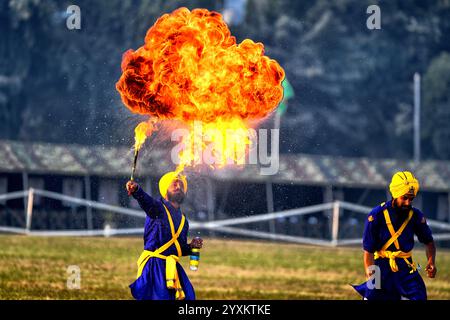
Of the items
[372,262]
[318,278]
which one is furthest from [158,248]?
[318,278]

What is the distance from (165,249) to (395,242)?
2.53 metres

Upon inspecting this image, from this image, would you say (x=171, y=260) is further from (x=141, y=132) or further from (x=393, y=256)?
(x=393, y=256)

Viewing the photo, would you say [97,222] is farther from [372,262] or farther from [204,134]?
[372,262]

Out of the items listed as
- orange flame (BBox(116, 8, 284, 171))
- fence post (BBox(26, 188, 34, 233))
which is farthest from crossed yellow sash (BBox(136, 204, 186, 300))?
fence post (BBox(26, 188, 34, 233))

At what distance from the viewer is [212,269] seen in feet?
81.7

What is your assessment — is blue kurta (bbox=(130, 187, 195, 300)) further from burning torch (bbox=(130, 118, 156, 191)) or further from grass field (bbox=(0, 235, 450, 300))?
grass field (bbox=(0, 235, 450, 300))

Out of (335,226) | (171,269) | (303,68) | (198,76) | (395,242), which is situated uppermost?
(303,68)

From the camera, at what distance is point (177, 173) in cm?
1348

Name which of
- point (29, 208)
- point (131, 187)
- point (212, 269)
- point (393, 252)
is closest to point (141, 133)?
point (131, 187)

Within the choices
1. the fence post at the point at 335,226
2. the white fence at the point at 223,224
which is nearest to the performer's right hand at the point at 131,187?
the white fence at the point at 223,224

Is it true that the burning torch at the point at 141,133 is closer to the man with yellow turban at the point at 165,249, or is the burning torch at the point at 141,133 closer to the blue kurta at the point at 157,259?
the man with yellow turban at the point at 165,249

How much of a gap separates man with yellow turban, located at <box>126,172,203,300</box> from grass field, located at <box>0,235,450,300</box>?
5.11 meters

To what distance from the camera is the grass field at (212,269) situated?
20109 millimetres

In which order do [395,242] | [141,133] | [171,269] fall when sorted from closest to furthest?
1. [171,269]
2. [395,242]
3. [141,133]
